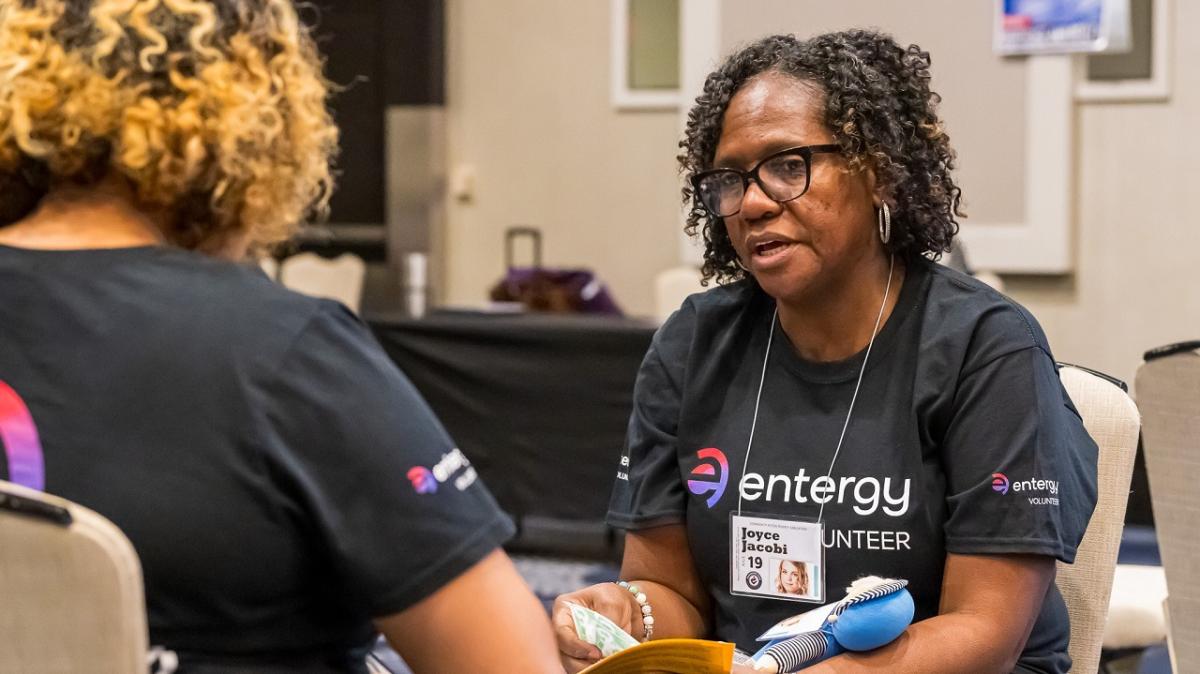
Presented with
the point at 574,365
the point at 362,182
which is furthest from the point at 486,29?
the point at 574,365

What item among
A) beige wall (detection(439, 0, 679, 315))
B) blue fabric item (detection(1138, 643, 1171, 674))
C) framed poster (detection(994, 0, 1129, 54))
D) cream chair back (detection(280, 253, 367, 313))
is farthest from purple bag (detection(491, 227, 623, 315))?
blue fabric item (detection(1138, 643, 1171, 674))

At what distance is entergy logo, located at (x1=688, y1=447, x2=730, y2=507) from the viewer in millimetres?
1658

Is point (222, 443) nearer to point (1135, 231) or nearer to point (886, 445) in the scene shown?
point (886, 445)

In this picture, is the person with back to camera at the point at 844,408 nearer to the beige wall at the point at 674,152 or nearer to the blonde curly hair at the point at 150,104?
the blonde curly hair at the point at 150,104

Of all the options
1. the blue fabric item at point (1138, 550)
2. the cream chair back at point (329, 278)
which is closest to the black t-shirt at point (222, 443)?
the blue fabric item at point (1138, 550)

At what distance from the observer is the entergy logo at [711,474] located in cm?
166

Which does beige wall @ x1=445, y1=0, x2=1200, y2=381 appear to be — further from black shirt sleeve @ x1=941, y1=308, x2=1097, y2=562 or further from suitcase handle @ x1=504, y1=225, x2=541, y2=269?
black shirt sleeve @ x1=941, y1=308, x2=1097, y2=562

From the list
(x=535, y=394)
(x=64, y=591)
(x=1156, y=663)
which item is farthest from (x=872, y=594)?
(x=535, y=394)

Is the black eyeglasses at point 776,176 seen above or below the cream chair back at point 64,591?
above

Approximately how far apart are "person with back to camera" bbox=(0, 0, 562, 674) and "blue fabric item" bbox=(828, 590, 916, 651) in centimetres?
47

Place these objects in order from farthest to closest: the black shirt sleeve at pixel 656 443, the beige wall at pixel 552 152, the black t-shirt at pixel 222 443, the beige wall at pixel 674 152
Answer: the beige wall at pixel 552 152
the beige wall at pixel 674 152
the black shirt sleeve at pixel 656 443
the black t-shirt at pixel 222 443

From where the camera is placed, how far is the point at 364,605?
→ 1024 millimetres

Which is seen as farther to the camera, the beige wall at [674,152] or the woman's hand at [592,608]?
the beige wall at [674,152]

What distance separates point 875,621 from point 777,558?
20 centimetres
